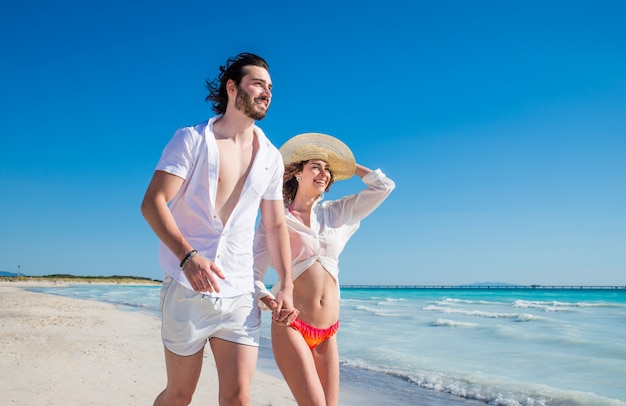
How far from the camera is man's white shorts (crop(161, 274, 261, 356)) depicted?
2326 millimetres

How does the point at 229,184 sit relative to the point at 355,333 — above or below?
above

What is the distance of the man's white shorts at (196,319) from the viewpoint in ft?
7.63

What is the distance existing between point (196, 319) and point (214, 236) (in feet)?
1.22

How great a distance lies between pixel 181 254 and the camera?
2139 mm

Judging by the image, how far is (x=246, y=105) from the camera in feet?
8.27

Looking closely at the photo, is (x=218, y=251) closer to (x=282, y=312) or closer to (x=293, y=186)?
(x=282, y=312)

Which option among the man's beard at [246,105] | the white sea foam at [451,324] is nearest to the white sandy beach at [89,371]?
the man's beard at [246,105]

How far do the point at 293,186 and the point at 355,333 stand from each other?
31.4ft

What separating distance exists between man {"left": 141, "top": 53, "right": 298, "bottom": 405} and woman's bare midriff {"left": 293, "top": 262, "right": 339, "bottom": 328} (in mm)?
610

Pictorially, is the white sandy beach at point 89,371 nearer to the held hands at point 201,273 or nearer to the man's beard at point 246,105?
the held hands at point 201,273

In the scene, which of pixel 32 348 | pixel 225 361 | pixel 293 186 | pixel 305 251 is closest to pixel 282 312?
pixel 225 361

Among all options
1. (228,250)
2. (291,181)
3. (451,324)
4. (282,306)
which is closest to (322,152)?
(291,181)

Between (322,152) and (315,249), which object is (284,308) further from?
(322,152)

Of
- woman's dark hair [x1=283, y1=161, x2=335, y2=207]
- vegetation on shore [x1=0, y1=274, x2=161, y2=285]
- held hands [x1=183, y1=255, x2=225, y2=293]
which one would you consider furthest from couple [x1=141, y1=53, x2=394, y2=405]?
vegetation on shore [x1=0, y1=274, x2=161, y2=285]
